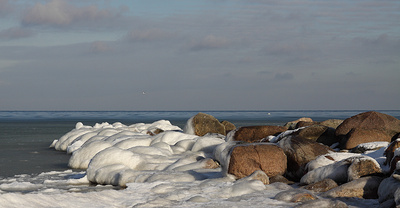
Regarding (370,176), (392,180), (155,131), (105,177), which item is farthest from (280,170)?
(155,131)

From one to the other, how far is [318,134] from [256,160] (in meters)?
4.94

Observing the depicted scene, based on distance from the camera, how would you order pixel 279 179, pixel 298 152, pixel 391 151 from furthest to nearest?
→ pixel 298 152 → pixel 279 179 → pixel 391 151

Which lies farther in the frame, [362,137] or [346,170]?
[362,137]

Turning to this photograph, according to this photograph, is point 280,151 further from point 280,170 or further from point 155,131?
point 155,131

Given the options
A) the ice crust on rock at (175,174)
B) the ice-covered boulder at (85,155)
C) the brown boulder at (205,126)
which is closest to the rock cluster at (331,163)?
the ice crust on rock at (175,174)

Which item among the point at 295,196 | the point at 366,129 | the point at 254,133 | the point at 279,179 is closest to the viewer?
the point at 295,196

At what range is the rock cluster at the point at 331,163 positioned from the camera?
9.18 meters

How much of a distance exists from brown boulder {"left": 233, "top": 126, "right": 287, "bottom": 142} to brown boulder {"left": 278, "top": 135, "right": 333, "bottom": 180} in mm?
4071

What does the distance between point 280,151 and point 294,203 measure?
3.33 metres

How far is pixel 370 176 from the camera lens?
982 cm

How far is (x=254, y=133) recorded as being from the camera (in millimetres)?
17047

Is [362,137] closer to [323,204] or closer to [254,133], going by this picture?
[254,133]

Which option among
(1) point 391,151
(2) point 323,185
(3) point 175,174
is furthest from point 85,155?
(1) point 391,151

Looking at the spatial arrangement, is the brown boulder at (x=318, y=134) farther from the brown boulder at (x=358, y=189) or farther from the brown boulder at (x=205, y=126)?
the brown boulder at (x=205, y=126)
